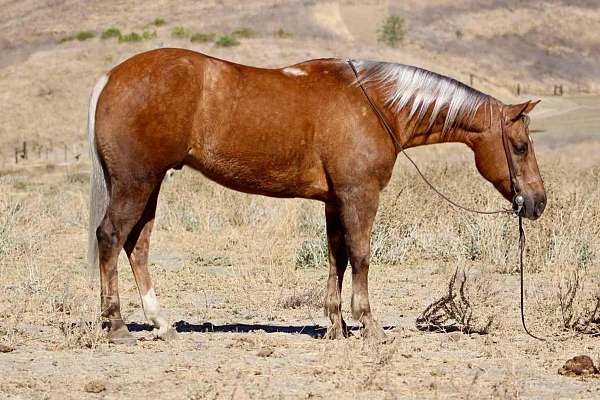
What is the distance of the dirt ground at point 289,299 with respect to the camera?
655 centimetres

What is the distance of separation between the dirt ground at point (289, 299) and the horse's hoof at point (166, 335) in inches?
2.5

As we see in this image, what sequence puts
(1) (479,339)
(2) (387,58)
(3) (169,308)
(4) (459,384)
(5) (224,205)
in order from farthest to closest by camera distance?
1. (2) (387,58)
2. (5) (224,205)
3. (3) (169,308)
4. (1) (479,339)
5. (4) (459,384)

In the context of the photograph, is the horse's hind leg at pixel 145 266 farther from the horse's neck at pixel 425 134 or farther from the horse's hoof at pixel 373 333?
the horse's neck at pixel 425 134

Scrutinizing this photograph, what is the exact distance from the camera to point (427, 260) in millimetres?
12039

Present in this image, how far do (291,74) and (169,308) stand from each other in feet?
8.29

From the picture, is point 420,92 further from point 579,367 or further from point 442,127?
point 579,367

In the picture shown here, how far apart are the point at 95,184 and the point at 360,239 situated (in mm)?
1908

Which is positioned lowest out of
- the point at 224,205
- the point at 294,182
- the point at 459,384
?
the point at 224,205

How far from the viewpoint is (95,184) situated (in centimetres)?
769

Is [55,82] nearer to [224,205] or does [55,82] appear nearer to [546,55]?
[224,205]

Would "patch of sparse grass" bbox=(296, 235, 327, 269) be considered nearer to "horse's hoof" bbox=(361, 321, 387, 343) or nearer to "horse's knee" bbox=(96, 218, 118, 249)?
"horse's hoof" bbox=(361, 321, 387, 343)

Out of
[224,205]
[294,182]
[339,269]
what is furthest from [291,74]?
[224,205]

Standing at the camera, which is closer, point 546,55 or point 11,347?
point 11,347

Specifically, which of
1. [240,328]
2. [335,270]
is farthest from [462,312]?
[240,328]
